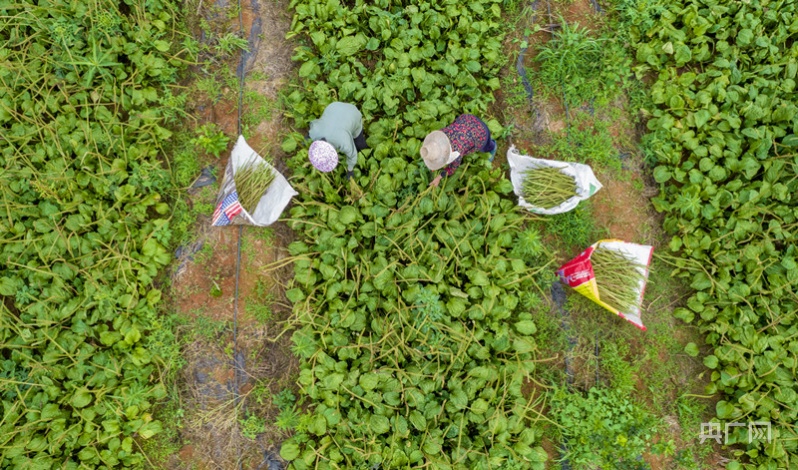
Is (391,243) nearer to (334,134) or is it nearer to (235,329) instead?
(334,134)

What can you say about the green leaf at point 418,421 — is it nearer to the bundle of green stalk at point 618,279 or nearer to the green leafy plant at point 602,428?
the green leafy plant at point 602,428

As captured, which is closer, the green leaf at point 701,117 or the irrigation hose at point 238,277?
the irrigation hose at point 238,277

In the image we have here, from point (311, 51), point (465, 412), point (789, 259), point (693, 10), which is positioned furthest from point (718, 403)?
point (311, 51)

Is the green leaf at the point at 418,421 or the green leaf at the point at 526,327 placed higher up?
the green leaf at the point at 526,327

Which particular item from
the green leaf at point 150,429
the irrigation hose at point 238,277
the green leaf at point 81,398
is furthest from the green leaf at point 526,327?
the green leaf at point 81,398

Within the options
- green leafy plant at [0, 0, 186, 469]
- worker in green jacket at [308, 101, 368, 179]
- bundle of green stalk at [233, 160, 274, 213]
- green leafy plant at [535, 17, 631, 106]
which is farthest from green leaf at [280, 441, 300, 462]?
green leafy plant at [535, 17, 631, 106]

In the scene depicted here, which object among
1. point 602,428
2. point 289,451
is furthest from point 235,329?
point 602,428

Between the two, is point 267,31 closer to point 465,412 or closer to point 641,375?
point 465,412
